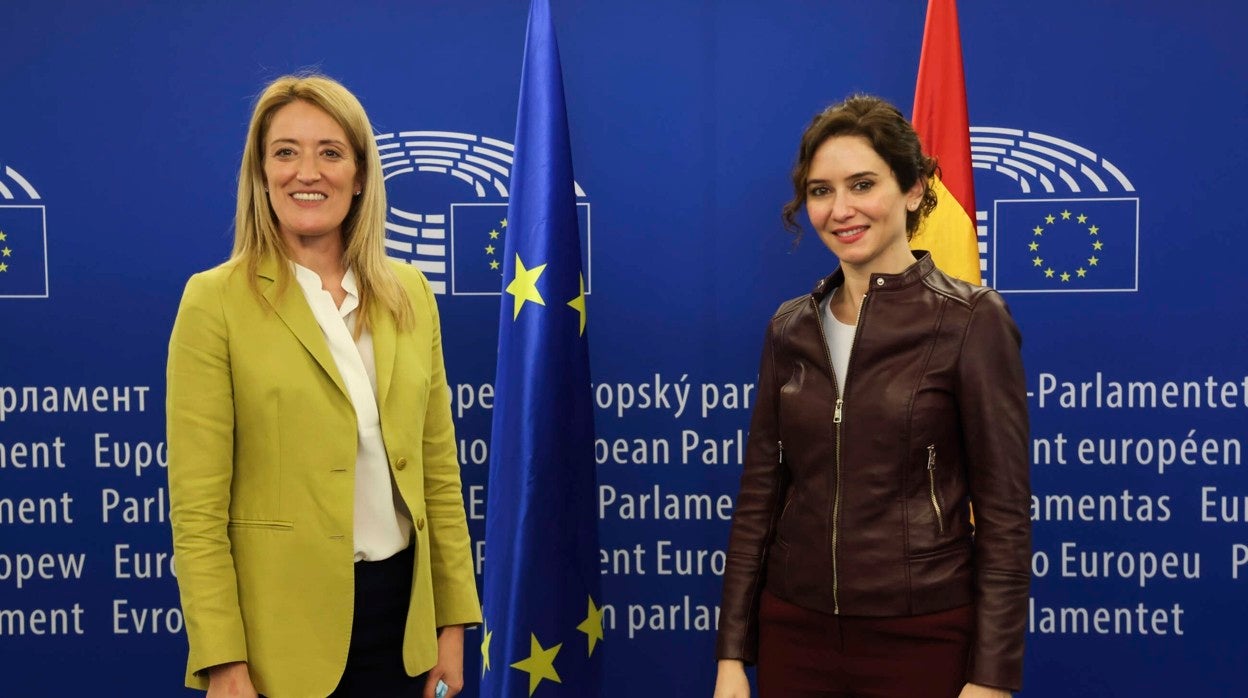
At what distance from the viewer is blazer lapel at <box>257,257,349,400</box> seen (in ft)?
5.53

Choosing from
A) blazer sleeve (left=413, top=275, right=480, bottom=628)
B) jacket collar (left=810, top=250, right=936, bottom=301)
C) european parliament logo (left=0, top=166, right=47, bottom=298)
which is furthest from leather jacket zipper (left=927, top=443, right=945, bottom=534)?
european parliament logo (left=0, top=166, right=47, bottom=298)

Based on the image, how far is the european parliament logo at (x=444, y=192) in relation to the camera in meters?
2.89

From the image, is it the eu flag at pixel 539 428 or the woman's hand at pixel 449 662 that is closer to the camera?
the woman's hand at pixel 449 662

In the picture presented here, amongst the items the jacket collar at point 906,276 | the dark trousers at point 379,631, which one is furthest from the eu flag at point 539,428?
the jacket collar at point 906,276

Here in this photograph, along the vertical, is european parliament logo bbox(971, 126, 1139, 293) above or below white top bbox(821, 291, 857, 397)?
above

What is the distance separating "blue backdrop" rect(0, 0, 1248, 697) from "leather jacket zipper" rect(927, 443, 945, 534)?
52.8 inches

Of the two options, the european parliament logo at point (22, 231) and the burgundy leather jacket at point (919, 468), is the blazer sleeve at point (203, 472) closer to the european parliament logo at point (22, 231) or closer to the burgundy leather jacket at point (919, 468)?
the burgundy leather jacket at point (919, 468)

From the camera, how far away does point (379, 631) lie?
1771 mm

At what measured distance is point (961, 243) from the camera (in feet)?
8.18

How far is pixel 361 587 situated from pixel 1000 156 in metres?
2.13

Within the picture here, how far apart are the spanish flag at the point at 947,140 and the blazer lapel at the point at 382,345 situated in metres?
1.38

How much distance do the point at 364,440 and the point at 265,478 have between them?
17 centimetres

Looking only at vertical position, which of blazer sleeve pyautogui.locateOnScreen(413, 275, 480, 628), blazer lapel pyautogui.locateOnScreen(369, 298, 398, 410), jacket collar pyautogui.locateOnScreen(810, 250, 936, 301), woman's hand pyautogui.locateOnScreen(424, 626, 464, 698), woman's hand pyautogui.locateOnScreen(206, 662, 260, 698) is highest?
jacket collar pyautogui.locateOnScreen(810, 250, 936, 301)

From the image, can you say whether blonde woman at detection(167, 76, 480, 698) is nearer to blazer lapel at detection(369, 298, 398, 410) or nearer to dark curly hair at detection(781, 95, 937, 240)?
blazer lapel at detection(369, 298, 398, 410)
